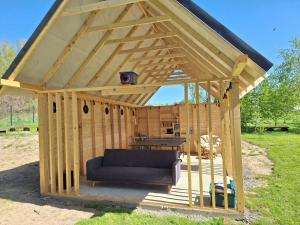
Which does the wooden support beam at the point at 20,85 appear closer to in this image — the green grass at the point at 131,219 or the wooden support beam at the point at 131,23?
the wooden support beam at the point at 131,23

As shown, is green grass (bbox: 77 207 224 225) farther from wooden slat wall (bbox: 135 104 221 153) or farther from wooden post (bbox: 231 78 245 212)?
wooden slat wall (bbox: 135 104 221 153)

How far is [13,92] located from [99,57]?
2.12m

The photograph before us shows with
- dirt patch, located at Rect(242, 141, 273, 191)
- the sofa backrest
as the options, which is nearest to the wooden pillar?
the sofa backrest

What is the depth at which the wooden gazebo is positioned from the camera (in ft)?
12.9

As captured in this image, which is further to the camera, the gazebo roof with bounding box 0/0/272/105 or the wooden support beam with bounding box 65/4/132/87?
the wooden support beam with bounding box 65/4/132/87

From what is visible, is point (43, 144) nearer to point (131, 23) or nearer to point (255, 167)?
point (131, 23)

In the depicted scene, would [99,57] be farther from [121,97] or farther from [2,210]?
[2,210]

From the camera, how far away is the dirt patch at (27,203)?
4211mm

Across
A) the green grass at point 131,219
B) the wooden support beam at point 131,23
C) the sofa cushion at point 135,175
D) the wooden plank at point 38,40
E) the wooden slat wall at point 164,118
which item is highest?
the wooden support beam at point 131,23

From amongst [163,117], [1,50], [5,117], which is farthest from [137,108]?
[1,50]

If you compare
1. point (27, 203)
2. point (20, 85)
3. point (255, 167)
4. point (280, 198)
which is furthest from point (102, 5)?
point (255, 167)

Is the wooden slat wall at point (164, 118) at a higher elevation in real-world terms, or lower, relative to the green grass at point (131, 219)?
higher

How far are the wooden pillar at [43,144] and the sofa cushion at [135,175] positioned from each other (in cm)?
104

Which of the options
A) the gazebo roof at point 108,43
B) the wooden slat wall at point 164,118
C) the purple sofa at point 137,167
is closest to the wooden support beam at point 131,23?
the gazebo roof at point 108,43
